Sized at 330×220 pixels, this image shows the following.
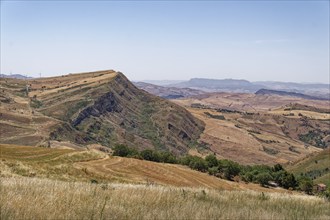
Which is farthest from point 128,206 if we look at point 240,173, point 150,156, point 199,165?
point 150,156

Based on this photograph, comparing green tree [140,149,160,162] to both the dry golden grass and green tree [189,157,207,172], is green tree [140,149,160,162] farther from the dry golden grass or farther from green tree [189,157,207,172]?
the dry golden grass

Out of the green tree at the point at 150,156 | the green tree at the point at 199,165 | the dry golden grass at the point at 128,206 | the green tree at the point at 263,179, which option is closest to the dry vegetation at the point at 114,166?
the green tree at the point at 263,179

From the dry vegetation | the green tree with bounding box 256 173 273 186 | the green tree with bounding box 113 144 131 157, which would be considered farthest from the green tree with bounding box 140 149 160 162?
the green tree with bounding box 256 173 273 186

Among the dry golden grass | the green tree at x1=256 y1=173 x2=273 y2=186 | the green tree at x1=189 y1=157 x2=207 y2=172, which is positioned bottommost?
the green tree at x1=256 y1=173 x2=273 y2=186

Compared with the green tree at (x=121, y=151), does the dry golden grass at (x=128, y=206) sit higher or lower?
higher

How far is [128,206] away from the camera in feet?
38.8

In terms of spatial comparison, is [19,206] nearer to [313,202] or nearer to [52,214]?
[52,214]

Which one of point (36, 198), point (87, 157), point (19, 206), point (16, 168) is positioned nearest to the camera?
point (19, 206)

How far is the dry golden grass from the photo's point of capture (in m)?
9.94

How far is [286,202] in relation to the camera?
17359 mm

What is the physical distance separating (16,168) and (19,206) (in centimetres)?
4643

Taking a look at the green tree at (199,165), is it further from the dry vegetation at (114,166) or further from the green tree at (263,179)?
the dry vegetation at (114,166)

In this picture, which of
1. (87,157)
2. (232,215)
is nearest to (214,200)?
(232,215)

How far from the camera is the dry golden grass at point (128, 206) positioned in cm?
994
